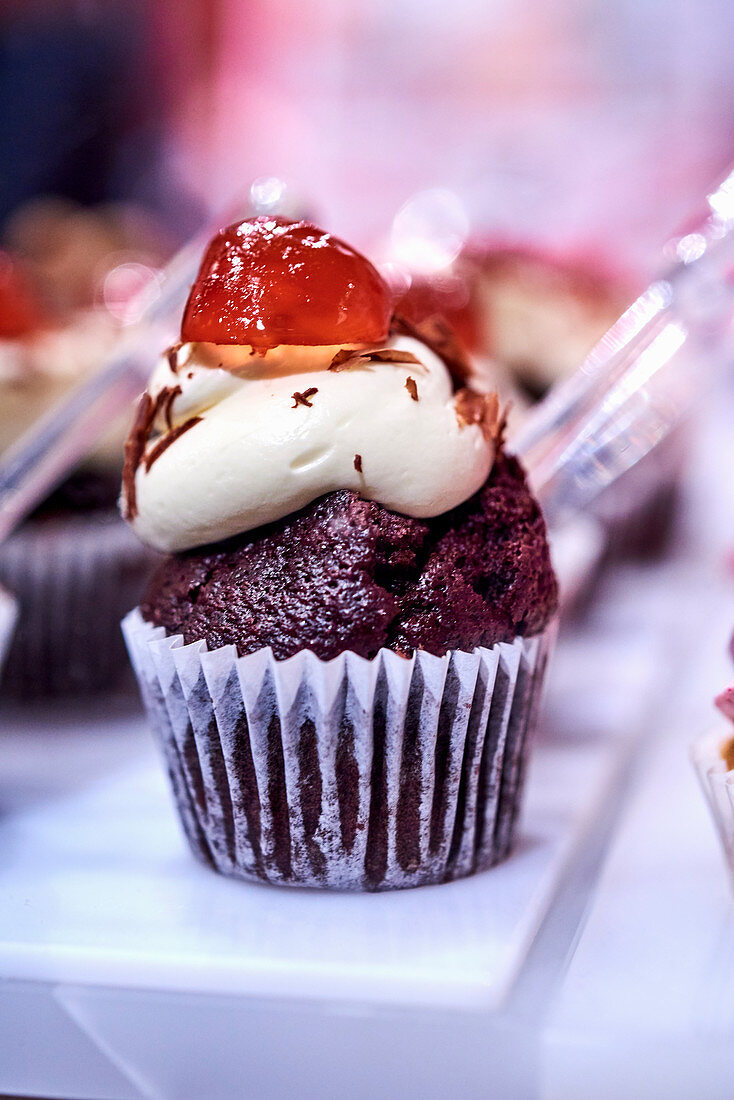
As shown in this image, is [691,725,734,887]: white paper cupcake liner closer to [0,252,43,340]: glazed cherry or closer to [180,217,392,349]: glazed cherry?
[180,217,392,349]: glazed cherry

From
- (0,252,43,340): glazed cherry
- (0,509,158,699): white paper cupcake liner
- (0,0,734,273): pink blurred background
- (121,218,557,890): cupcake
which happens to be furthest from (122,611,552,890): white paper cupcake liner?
(0,0,734,273): pink blurred background

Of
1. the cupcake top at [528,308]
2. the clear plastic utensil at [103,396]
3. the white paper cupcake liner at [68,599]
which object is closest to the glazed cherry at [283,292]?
the clear plastic utensil at [103,396]

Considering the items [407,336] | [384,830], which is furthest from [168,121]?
[384,830]

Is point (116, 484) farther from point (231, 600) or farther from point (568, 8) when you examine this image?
point (568, 8)

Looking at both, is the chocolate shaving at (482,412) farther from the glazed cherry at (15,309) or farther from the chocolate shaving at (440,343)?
the glazed cherry at (15,309)

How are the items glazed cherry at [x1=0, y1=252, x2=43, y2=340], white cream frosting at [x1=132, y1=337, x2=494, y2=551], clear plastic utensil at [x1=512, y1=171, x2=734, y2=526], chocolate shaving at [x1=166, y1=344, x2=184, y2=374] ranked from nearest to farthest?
white cream frosting at [x1=132, y1=337, x2=494, y2=551] → chocolate shaving at [x1=166, y1=344, x2=184, y2=374] → clear plastic utensil at [x1=512, y1=171, x2=734, y2=526] → glazed cherry at [x1=0, y1=252, x2=43, y2=340]

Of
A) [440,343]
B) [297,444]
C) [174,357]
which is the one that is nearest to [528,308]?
[440,343]

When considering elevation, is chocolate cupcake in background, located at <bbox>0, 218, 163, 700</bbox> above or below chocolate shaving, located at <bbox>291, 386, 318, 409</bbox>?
below
